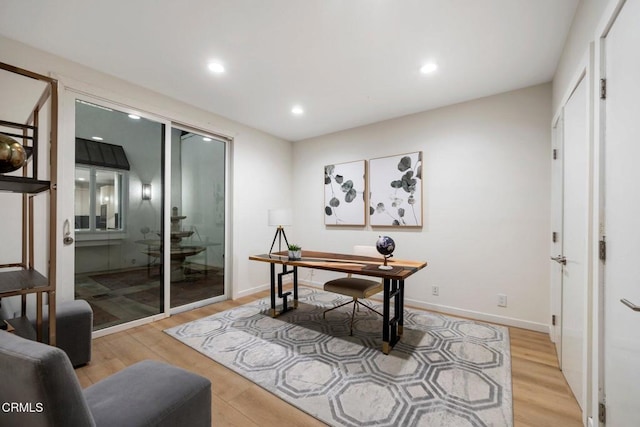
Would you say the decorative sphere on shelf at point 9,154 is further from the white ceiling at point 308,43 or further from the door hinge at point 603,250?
the door hinge at point 603,250

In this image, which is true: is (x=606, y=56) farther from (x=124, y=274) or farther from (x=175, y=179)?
(x=124, y=274)

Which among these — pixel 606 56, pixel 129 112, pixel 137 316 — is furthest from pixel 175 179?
pixel 606 56

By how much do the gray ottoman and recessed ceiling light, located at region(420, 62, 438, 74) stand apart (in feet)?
12.0

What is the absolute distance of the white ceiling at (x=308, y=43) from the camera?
184 cm

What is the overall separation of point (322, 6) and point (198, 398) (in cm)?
238

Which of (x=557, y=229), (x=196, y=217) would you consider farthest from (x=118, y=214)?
(x=557, y=229)

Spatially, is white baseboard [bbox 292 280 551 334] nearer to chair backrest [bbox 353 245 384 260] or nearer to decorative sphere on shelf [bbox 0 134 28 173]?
chair backrest [bbox 353 245 384 260]

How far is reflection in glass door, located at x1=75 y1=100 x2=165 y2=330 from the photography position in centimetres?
266

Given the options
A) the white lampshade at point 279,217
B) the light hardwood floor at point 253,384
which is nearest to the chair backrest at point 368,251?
the white lampshade at point 279,217

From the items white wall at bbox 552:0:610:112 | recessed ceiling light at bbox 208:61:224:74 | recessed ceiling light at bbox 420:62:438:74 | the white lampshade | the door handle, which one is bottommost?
the door handle

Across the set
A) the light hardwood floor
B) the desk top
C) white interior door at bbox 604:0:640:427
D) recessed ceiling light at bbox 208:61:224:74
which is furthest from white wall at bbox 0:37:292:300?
white interior door at bbox 604:0:640:427

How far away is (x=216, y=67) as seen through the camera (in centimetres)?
254

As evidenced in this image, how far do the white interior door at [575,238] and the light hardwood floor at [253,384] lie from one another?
0.46 feet

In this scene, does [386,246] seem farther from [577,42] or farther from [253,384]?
[577,42]
